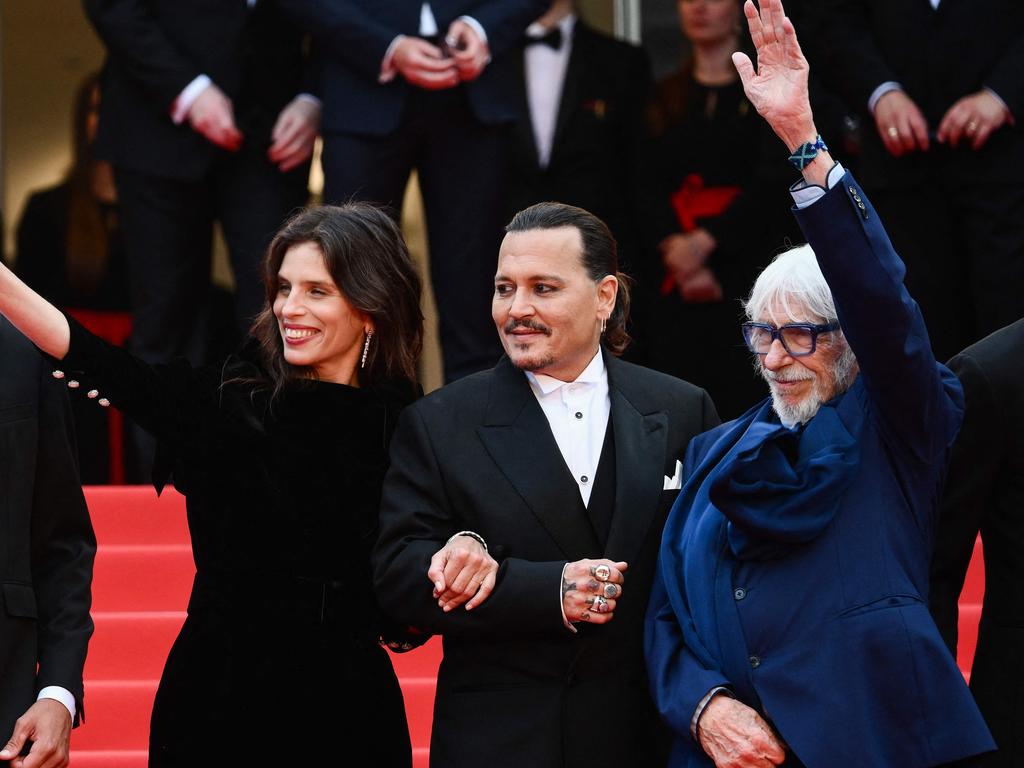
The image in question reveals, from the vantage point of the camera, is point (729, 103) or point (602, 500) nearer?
point (602, 500)

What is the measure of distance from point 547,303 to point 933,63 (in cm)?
281

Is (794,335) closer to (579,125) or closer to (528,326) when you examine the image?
(528,326)

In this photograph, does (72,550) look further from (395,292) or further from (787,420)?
(787,420)

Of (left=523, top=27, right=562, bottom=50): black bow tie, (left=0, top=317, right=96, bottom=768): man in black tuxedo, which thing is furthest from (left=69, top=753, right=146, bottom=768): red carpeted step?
(left=523, top=27, right=562, bottom=50): black bow tie

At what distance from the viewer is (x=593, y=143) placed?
6852 mm

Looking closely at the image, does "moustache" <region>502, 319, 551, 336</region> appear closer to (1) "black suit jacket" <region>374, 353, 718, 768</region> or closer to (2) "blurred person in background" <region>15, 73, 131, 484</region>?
(1) "black suit jacket" <region>374, 353, 718, 768</region>

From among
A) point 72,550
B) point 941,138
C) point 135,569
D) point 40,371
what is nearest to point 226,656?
point 72,550

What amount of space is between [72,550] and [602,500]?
1208 millimetres

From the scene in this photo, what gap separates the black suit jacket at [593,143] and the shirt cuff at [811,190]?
3.53 meters

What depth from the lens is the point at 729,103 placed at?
6.85 metres

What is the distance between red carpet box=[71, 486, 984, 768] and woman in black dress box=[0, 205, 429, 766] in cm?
117

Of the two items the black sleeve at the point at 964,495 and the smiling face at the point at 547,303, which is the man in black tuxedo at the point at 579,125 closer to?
the smiling face at the point at 547,303

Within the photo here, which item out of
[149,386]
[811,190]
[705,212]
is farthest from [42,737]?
[705,212]

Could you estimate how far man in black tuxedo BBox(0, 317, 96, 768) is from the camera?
3732mm
